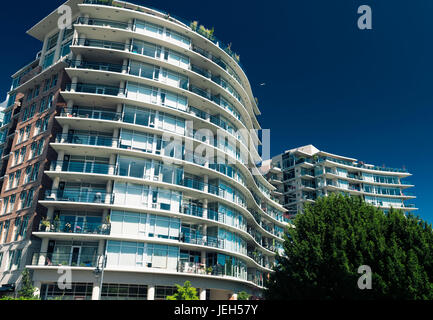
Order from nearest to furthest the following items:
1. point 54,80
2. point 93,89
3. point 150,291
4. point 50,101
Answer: point 150,291
point 93,89
point 50,101
point 54,80

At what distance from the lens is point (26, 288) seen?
30562mm

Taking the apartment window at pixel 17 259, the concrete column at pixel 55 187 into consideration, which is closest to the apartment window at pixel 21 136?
the concrete column at pixel 55 187

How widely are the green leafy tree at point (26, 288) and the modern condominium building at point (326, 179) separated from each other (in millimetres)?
60844

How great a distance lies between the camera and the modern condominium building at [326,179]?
289ft

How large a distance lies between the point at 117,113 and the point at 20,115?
1823 cm

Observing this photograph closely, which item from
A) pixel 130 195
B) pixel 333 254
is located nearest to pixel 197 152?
pixel 130 195

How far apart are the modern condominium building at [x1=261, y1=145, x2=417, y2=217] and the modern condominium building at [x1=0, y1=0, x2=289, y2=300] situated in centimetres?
4309

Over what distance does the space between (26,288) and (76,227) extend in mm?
6467

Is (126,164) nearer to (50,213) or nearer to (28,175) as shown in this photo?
(50,213)

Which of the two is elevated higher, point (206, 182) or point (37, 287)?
point (206, 182)

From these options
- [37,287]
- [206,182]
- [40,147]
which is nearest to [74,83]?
[40,147]

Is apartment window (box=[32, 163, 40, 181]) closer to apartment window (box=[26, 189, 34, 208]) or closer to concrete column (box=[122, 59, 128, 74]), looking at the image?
apartment window (box=[26, 189, 34, 208])

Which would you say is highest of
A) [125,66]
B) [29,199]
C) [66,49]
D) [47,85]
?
[66,49]

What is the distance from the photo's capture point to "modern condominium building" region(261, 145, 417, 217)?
87.9 meters
